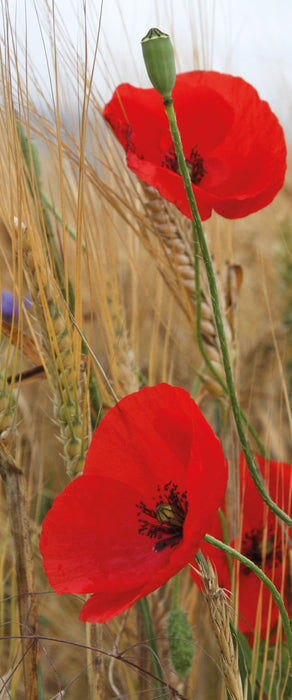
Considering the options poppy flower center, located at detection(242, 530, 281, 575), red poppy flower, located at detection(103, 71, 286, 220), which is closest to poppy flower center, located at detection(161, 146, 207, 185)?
red poppy flower, located at detection(103, 71, 286, 220)

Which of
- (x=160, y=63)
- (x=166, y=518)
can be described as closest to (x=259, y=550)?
(x=166, y=518)

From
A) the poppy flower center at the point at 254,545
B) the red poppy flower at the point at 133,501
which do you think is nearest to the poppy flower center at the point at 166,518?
the red poppy flower at the point at 133,501

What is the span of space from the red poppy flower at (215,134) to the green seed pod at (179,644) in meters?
0.22

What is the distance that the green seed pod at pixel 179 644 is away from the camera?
38cm

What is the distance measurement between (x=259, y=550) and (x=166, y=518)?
0.49ft

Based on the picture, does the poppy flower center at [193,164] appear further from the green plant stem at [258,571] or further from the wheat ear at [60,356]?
the green plant stem at [258,571]

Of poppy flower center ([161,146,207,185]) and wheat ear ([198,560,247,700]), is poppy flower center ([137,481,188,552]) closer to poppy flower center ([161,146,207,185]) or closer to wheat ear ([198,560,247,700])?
wheat ear ([198,560,247,700])

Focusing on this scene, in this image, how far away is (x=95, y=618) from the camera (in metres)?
0.26

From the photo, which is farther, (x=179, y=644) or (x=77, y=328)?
(x=179, y=644)

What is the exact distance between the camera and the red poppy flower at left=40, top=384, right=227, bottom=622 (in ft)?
0.85

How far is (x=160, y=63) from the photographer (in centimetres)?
24

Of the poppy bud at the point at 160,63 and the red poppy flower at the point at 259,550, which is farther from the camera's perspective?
the red poppy flower at the point at 259,550

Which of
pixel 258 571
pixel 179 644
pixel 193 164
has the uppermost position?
pixel 193 164

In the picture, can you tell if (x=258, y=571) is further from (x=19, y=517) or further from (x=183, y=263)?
(x=183, y=263)
